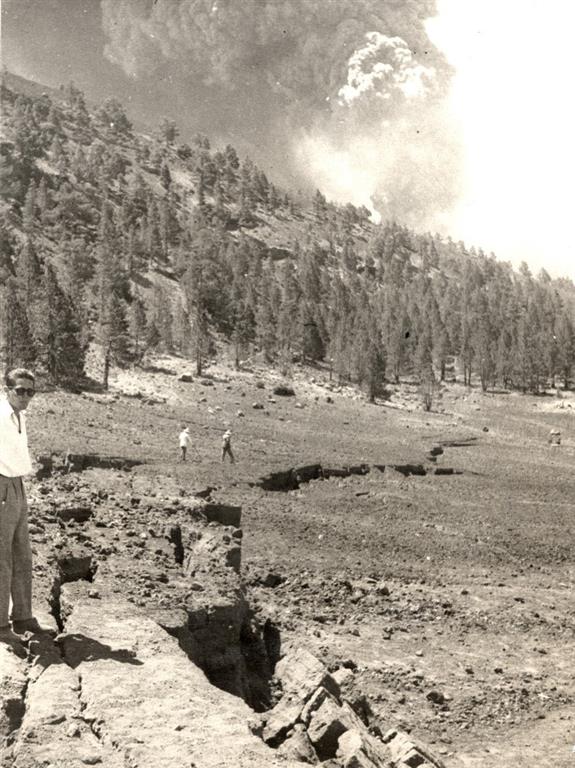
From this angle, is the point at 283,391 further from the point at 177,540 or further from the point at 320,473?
the point at 177,540

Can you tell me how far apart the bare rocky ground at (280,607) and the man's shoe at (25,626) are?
0.83ft

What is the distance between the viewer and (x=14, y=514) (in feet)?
20.0

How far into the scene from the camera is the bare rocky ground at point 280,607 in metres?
5.21

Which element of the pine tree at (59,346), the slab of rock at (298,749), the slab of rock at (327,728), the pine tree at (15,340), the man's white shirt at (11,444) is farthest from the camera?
the pine tree at (59,346)

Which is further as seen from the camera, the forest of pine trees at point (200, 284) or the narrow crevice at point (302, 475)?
the forest of pine trees at point (200, 284)

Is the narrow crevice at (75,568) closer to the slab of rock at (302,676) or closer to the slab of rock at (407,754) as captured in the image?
the slab of rock at (302,676)

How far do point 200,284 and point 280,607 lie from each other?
83598mm

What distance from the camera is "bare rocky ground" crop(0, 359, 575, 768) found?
17.1 feet

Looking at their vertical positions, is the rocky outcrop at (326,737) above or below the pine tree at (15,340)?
below

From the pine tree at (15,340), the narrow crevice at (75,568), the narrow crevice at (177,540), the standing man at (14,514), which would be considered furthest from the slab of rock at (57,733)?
the pine tree at (15,340)

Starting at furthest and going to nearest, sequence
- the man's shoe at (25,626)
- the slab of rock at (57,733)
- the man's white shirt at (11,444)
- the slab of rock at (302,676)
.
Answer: the slab of rock at (302,676) → the man's shoe at (25,626) → the man's white shirt at (11,444) → the slab of rock at (57,733)

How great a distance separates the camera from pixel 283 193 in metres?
193

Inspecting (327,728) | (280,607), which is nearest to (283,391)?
(280,607)

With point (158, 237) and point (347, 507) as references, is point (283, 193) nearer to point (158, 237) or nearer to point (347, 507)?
point (158, 237)
